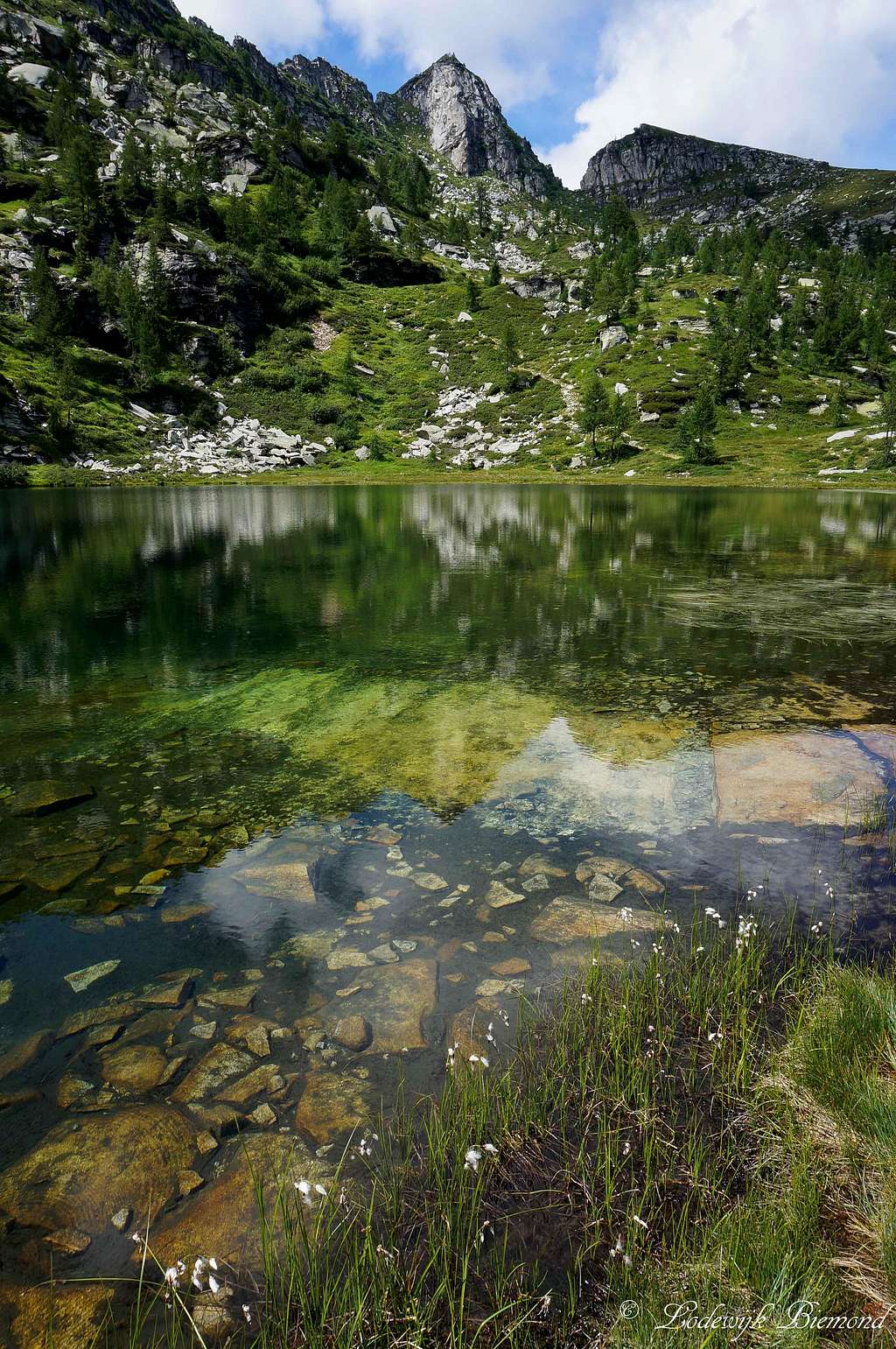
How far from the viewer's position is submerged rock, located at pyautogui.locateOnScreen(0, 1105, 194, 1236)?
13.3 ft

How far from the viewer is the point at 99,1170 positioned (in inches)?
170

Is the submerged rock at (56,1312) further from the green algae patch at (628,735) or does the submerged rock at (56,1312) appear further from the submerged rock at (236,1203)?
the green algae patch at (628,735)

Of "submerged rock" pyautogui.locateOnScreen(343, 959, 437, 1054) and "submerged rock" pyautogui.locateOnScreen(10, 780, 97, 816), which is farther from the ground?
"submerged rock" pyautogui.locateOnScreen(10, 780, 97, 816)

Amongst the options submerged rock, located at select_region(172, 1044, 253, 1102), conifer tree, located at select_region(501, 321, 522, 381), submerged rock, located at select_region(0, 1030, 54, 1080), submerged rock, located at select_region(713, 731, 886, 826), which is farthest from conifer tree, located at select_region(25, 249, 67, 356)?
submerged rock, located at select_region(172, 1044, 253, 1102)

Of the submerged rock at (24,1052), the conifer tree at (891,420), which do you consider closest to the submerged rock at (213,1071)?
the submerged rock at (24,1052)

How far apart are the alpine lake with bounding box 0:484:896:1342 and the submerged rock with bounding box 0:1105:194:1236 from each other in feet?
0.05

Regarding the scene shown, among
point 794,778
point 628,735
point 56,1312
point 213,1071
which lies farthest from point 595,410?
point 56,1312

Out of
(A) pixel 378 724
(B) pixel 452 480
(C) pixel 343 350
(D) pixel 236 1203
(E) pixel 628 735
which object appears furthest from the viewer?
(C) pixel 343 350

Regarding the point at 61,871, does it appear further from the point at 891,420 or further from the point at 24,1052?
the point at 891,420

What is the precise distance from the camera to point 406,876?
7570mm

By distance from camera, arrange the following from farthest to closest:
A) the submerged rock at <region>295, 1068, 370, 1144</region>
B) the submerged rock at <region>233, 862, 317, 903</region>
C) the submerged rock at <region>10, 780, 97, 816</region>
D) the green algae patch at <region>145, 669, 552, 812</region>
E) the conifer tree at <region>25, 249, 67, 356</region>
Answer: the conifer tree at <region>25, 249, 67, 356</region> → the green algae patch at <region>145, 669, 552, 812</region> → the submerged rock at <region>10, 780, 97, 816</region> → the submerged rock at <region>233, 862, 317, 903</region> → the submerged rock at <region>295, 1068, 370, 1144</region>

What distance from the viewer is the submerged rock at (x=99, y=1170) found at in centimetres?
405

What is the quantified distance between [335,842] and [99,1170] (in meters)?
4.24

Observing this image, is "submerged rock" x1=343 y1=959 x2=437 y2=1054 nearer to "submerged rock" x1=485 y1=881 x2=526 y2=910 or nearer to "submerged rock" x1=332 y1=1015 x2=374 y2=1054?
"submerged rock" x1=332 y1=1015 x2=374 y2=1054
